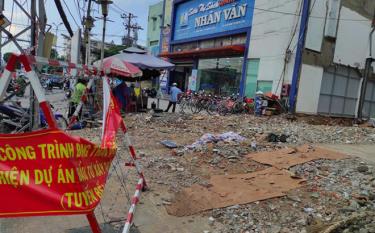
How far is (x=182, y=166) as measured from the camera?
237 inches

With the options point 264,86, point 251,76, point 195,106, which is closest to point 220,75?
point 251,76

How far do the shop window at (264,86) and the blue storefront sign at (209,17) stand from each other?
3.64 metres

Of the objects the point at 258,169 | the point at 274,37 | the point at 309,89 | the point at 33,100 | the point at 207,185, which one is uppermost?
the point at 274,37

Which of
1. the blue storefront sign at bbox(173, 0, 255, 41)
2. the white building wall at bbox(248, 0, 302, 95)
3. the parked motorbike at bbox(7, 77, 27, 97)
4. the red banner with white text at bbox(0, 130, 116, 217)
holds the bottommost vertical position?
the red banner with white text at bbox(0, 130, 116, 217)

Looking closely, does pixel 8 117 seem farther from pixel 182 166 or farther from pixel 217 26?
pixel 217 26

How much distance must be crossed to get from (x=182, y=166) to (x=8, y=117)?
421cm

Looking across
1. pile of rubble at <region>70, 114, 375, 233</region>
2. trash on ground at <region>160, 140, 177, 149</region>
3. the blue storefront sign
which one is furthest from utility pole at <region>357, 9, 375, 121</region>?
trash on ground at <region>160, 140, 177, 149</region>

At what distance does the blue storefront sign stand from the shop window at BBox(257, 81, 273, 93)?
143 inches

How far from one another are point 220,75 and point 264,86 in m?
5.21

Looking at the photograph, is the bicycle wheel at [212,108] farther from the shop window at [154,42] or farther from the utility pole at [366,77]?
the shop window at [154,42]

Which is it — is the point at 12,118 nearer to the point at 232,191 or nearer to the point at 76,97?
the point at 76,97

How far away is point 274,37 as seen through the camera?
17.0 m

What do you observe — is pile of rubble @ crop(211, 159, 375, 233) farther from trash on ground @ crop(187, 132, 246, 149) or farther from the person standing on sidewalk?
the person standing on sidewalk

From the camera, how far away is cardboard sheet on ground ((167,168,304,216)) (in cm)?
446
